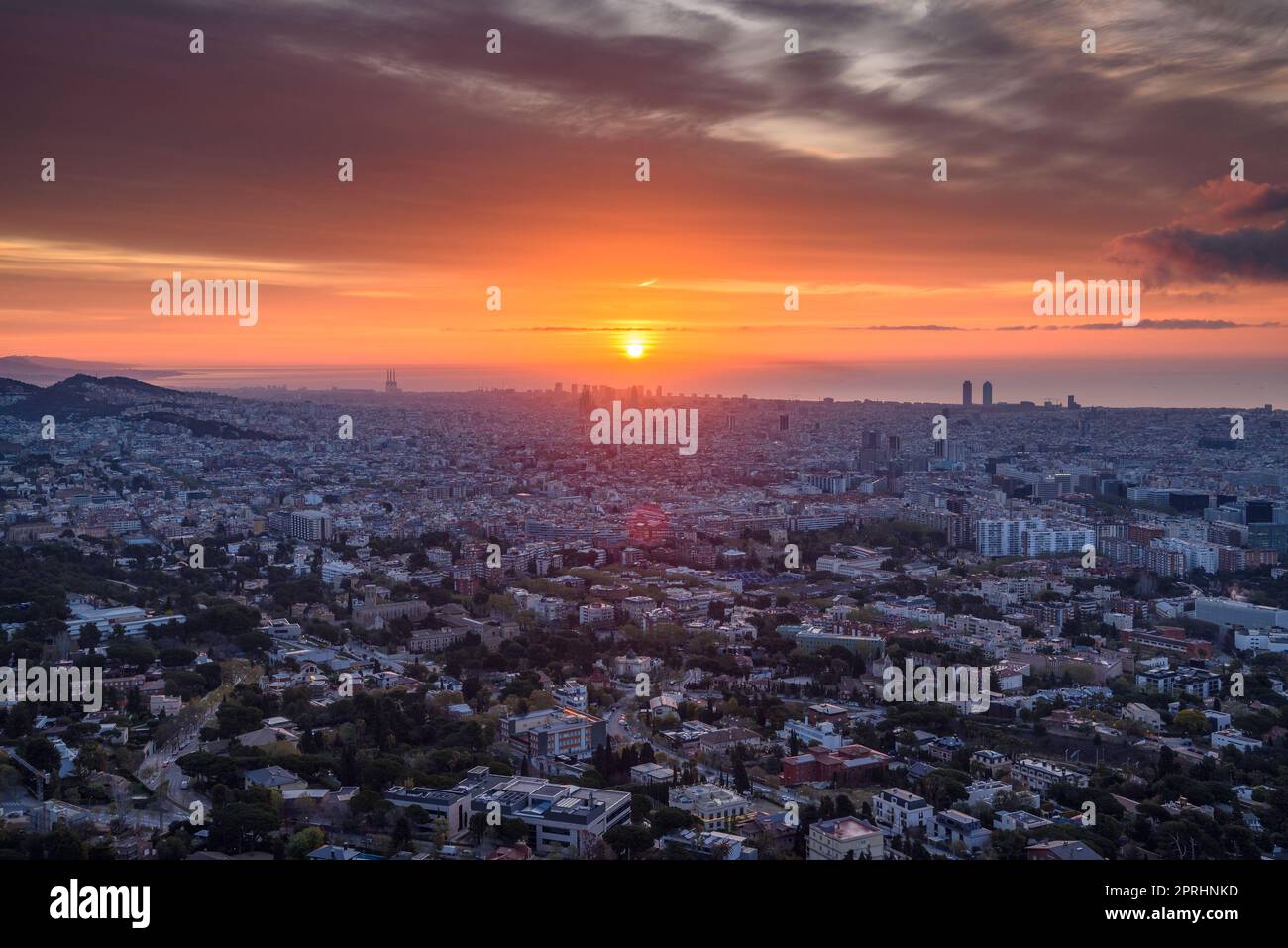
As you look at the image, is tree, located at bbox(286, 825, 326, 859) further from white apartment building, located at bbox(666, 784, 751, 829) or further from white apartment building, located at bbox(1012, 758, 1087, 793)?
white apartment building, located at bbox(1012, 758, 1087, 793)

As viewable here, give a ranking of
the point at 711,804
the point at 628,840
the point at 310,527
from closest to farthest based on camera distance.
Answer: the point at 628,840
the point at 711,804
the point at 310,527

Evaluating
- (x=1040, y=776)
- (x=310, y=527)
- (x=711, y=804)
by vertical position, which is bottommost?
(x=1040, y=776)

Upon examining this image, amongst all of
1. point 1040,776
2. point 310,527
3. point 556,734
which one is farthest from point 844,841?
point 310,527

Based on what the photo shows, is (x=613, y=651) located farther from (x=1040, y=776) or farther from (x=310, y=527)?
(x=310, y=527)

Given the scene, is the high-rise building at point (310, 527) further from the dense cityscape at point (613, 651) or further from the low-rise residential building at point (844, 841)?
the low-rise residential building at point (844, 841)

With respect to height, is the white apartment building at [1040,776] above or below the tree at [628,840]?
below

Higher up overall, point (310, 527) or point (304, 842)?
point (310, 527)

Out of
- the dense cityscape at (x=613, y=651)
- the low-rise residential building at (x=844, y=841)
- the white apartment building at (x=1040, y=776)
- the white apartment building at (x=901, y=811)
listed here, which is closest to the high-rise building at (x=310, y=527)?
the dense cityscape at (x=613, y=651)

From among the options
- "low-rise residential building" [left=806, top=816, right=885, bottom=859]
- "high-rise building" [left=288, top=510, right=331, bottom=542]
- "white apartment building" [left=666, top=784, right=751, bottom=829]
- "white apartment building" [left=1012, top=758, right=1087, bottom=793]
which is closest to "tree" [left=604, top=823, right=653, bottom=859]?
"white apartment building" [left=666, top=784, right=751, bottom=829]
